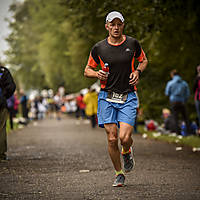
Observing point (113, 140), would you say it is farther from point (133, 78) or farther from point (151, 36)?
point (151, 36)

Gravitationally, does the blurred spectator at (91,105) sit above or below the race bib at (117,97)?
below

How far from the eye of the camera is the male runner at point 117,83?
23.1 feet

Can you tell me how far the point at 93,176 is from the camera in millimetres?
8273

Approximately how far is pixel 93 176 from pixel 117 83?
1791 mm

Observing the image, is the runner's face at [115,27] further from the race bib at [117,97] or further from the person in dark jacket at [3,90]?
the person in dark jacket at [3,90]

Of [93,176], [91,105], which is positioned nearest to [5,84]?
[93,176]

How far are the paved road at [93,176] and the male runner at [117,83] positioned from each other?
0.54m

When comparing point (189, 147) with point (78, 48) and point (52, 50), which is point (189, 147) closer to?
point (78, 48)

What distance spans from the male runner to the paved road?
542mm

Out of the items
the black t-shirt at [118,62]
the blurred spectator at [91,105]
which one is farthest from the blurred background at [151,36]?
the black t-shirt at [118,62]

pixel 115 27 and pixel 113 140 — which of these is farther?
pixel 113 140

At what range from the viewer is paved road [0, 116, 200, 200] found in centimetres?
662

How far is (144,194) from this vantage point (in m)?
6.50

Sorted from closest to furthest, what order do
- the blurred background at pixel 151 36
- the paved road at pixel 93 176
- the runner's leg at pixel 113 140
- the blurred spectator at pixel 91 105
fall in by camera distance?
1. the paved road at pixel 93 176
2. the runner's leg at pixel 113 140
3. the blurred background at pixel 151 36
4. the blurred spectator at pixel 91 105
